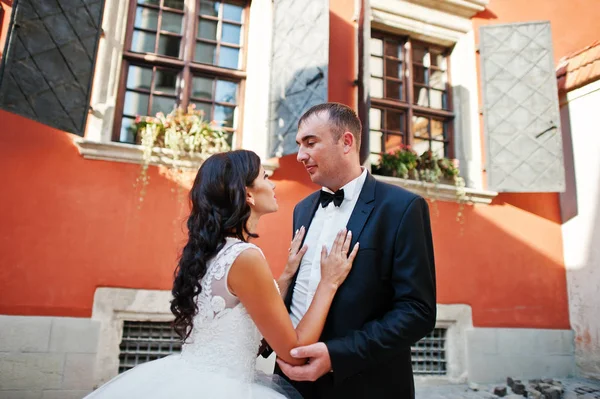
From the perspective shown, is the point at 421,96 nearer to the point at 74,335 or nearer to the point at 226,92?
the point at 226,92

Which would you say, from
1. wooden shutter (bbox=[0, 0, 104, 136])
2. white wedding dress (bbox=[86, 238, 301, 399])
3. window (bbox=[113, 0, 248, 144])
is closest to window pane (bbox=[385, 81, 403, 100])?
window (bbox=[113, 0, 248, 144])

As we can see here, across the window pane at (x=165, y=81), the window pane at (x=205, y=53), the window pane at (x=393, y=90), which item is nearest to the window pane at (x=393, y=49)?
the window pane at (x=393, y=90)

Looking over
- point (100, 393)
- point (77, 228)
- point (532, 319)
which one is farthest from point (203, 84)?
point (532, 319)

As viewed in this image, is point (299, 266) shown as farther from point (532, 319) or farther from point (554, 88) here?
point (554, 88)

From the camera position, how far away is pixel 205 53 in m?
5.37

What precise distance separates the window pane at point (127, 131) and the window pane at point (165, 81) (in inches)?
21.7

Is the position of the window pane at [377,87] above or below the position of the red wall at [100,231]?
above

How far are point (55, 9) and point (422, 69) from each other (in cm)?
495

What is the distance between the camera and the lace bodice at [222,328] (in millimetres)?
1769

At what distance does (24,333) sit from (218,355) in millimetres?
3124

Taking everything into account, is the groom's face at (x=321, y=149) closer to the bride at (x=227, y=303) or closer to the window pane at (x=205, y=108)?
the bride at (x=227, y=303)

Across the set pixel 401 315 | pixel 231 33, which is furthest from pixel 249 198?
pixel 231 33

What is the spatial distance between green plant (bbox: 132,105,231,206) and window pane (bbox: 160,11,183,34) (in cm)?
127

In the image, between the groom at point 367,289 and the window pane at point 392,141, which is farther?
the window pane at point 392,141
